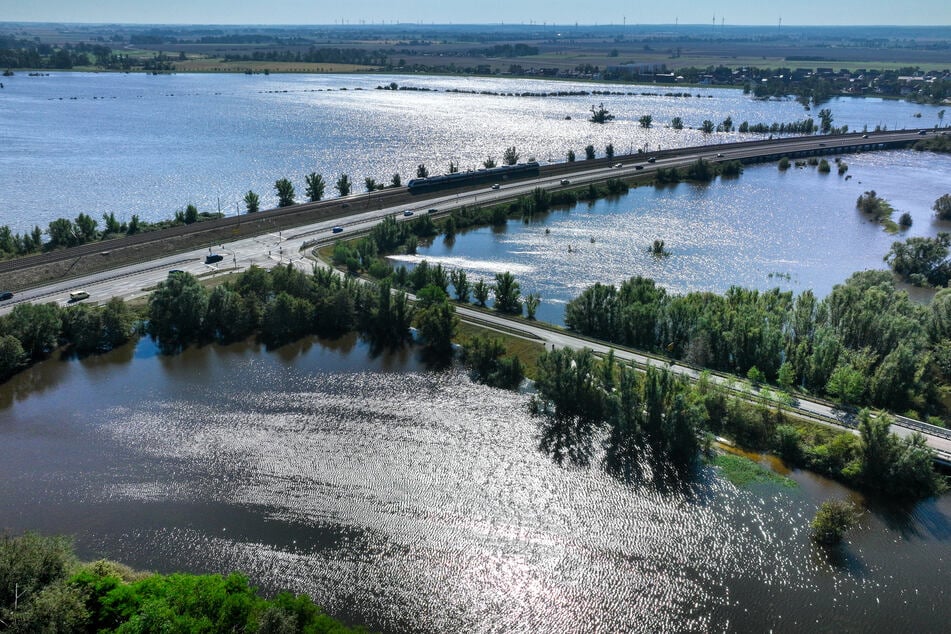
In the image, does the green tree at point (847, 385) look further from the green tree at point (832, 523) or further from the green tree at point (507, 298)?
the green tree at point (507, 298)

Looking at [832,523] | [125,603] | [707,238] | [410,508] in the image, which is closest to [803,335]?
[832,523]

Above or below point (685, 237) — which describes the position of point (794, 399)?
below

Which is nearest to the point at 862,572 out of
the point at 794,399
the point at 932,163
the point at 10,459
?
the point at 794,399

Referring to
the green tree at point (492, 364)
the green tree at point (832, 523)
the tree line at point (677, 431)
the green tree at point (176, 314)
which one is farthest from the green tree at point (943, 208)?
the green tree at point (176, 314)

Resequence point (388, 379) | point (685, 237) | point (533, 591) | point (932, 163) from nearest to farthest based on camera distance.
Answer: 1. point (533, 591)
2. point (388, 379)
3. point (685, 237)
4. point (932, 163)

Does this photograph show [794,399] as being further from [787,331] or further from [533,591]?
[533,591]

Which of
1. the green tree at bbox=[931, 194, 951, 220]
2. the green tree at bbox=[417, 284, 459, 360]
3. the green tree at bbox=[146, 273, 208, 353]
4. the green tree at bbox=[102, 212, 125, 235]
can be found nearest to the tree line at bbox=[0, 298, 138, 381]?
the green tree at bbox=[146, 273, 208, 353]
